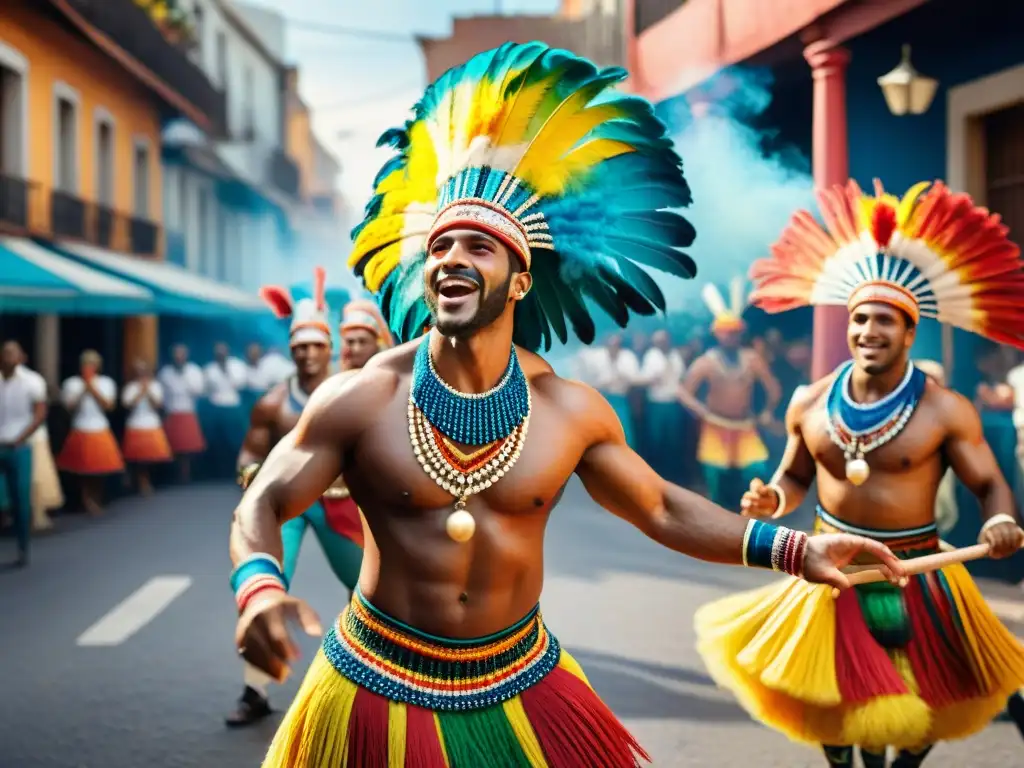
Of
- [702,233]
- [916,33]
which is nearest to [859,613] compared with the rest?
[916,33]

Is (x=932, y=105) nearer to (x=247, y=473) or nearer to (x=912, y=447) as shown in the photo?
(x=912, y=447)

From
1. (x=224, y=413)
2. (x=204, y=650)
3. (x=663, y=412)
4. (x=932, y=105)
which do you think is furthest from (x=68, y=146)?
(x=204, y=650)

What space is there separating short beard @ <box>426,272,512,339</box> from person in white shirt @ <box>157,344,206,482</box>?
562 inches

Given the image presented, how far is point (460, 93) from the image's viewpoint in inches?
133

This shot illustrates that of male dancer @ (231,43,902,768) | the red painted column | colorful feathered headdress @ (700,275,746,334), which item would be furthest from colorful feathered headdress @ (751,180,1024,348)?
colorful feathered headdress @ (700,275,746,334)

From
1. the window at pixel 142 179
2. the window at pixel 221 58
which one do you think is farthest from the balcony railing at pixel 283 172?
the window at pixel 142 179

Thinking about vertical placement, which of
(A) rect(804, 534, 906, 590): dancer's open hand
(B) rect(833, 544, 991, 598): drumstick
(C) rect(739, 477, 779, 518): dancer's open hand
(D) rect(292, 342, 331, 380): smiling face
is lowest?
(B) rect(833, 544, 991, 598): drumstick

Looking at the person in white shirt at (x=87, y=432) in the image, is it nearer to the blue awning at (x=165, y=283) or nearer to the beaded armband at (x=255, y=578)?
the blue awning at (x=165, y=283)

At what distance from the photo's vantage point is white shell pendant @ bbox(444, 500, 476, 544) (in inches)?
123

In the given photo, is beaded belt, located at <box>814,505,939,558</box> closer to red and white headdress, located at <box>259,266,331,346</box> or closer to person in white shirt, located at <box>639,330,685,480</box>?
red and white headdress, located at <box>259,266,331,346</box>

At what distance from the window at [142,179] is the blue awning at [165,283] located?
115 cm

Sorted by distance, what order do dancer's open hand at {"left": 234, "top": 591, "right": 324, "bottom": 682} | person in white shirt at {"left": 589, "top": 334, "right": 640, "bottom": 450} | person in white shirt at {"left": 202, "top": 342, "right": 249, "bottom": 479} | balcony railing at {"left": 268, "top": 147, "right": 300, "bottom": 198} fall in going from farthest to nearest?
1. balcony railing at {"left": 268, "top": 147, "right": 300, "bottom": 198}
2. person in white shirt at {"left": 202, "top": 342, "right": 249, "bottom": 479}
3. person in white shirt at {"left": 589, "top": 334, "right": 640, "bottom": 450}
4. dancer's open hand at {"left": 234, "top": 591, "right": 324, "bottom": 682}

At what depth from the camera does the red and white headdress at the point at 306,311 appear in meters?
6.88

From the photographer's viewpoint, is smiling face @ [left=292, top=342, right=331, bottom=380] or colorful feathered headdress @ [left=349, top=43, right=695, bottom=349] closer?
colorful feathered headdress @ [left=349, top=43, right=695, bottom=349]
